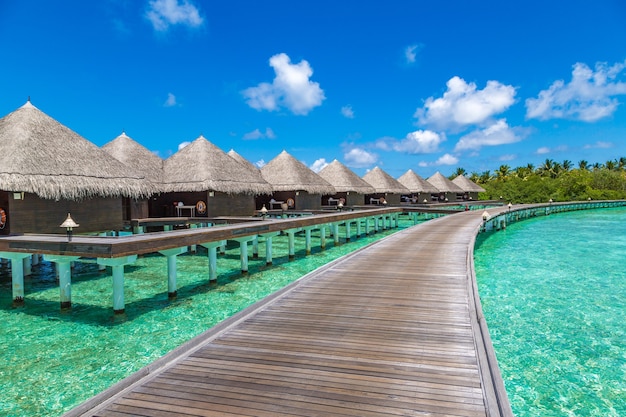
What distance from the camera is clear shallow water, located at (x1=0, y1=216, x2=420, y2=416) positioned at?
17.2ft

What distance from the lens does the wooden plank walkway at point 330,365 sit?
3100 mm

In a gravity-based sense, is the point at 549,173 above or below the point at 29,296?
above

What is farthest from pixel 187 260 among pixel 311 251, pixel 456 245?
pixel 456 245

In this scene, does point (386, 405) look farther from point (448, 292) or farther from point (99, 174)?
point (99, 174)

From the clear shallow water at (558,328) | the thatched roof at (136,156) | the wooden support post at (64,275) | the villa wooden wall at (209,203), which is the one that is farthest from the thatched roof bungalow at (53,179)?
the clear shallow water at (558,328)

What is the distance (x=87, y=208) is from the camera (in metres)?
12.6

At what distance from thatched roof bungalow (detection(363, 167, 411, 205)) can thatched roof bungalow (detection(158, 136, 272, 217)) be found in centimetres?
1629

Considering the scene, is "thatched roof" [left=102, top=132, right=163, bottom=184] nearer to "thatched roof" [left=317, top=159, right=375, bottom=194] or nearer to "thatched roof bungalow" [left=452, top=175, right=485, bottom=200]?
"thatched roof" [left=317, top=159, right=375, bottom=194]

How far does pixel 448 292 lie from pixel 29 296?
32.0 ft

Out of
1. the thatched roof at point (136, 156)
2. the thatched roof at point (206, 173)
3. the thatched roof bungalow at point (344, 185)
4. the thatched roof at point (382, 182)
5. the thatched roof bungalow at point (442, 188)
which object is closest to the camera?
the thatched roof at point (206, 173)

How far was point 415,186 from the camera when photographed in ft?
131

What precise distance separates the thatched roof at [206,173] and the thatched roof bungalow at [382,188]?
16.3 m

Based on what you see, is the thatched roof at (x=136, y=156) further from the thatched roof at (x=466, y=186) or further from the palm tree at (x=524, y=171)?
the palm tree at (x=524, y=171)

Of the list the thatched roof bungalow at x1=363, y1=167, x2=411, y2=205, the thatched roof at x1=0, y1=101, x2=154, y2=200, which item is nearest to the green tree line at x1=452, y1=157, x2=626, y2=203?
the thatched roof bungalow at x1=363, y1=167, x2=411, y2=205
